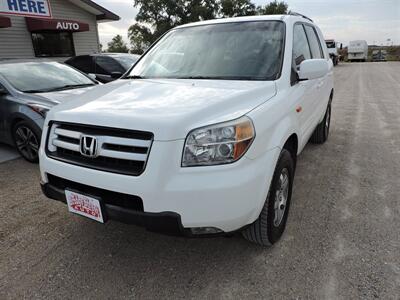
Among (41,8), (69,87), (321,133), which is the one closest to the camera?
(321,133)

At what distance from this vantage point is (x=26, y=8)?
1184 cm

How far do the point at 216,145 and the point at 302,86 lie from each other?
158 centimetres

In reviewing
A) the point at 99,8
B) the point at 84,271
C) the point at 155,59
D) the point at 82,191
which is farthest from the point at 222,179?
the point at 99,8

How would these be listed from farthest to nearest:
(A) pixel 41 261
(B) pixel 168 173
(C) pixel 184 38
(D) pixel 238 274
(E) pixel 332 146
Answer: (E) pixel 332 146, (C) pixel 184 38, (A) pixel 41 261, (D) pixel 238 274, (B) pixel 168 173

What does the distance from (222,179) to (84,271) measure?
133 cm

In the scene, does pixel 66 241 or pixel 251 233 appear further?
pixel 66 241

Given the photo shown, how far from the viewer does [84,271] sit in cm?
249

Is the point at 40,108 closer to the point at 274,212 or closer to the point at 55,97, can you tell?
the point at 55,97

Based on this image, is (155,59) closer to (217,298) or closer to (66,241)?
(66,241)

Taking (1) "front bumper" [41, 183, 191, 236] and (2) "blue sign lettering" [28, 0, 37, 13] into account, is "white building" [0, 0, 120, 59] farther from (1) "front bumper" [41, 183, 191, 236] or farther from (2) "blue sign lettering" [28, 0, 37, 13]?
(1) "front bumper" [41, 183, 191, 236]

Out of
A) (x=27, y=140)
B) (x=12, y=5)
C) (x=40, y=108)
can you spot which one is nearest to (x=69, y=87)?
(x=40, y=108)

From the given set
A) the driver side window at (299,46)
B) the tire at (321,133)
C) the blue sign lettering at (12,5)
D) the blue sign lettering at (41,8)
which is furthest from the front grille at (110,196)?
the blue sign lettering at (41,8)

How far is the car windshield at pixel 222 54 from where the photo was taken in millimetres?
2908

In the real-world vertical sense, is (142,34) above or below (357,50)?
above
